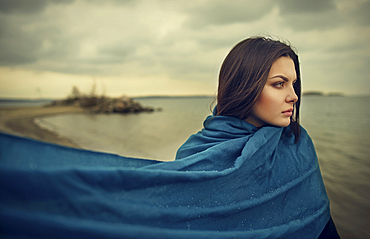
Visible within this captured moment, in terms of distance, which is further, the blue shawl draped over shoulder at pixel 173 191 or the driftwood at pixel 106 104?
the driftwood at pixel 106 104

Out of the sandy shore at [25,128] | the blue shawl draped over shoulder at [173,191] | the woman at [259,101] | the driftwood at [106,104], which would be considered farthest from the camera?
the driftwood at [106,104]

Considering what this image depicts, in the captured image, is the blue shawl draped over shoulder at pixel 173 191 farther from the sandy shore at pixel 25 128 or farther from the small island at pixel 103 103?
the small island at pixel 103 103

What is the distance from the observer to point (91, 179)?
64 centimetres

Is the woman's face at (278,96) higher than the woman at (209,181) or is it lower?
higher

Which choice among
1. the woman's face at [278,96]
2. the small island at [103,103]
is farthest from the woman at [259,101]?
the small island at [103,103]

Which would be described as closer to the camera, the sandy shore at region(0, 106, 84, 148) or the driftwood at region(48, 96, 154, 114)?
the sandy shore at region(0, 106, 84, 148)

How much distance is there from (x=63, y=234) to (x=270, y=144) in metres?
1.05

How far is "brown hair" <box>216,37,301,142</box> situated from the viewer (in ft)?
3.84

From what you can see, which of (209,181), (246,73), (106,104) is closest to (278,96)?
(246,73)

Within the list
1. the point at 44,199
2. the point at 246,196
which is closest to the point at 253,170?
the point at 246,196

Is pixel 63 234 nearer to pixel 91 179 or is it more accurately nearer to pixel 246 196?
pixel 91 179

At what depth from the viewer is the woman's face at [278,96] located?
1.16 metres

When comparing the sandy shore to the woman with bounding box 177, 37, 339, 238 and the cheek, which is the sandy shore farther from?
the cheek

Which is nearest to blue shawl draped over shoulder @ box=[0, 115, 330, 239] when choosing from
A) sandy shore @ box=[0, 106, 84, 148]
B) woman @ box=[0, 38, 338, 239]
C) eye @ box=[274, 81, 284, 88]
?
woman @ box=[0, 38, 338, 239]
